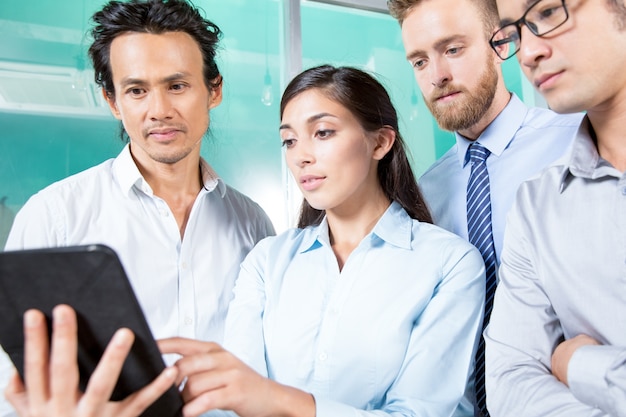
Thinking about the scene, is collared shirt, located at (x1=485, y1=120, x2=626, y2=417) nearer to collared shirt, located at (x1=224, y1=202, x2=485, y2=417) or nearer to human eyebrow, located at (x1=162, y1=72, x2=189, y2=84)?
collared shirt, located at (x1=224, y1=202, x2=485, y2=417)

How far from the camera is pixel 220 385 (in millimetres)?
931

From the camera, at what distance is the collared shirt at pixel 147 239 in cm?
186

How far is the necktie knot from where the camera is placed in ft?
6.07

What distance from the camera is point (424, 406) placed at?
1.24 metres

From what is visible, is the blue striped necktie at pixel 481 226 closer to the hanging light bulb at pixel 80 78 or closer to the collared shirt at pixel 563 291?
the collared shirt at pixel 563 291

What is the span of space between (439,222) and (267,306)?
29.7 inches

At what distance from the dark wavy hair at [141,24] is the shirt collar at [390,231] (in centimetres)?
89

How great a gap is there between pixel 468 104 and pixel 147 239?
1249 mm

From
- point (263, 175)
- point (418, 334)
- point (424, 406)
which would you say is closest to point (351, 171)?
point (418, 334)

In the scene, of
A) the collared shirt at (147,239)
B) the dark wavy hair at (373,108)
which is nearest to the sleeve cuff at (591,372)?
the dark wavy hair at (373,108)

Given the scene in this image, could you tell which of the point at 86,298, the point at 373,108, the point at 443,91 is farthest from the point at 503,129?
the point at 86,298

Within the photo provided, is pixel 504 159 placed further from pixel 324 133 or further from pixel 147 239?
pixel 147 239

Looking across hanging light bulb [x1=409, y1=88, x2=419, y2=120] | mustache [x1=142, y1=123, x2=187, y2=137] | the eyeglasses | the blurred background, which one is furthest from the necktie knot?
hanging light bulb [x1=409, y1=88, x2=419, y2=120]

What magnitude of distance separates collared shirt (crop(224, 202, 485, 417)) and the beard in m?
0.47
